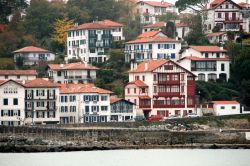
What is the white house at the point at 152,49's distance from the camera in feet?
456

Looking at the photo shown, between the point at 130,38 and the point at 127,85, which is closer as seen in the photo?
the point at 127,85

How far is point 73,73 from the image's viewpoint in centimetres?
13275

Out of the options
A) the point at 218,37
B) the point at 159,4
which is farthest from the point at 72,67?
the point at 159,4

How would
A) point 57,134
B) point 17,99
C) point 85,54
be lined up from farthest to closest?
point 85,54, point 17,99, point 57,134

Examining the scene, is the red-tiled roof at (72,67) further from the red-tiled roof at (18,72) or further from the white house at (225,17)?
the white house at (225,17)

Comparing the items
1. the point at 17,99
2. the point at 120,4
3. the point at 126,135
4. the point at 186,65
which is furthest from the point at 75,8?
the point at 126,135

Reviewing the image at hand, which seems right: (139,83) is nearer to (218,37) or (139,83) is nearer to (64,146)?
(218,37)

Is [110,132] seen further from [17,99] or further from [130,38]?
[130,38]

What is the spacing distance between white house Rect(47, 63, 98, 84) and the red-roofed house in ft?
108

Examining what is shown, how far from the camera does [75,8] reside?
15762 centimetres

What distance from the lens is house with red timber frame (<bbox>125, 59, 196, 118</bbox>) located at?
127 meters

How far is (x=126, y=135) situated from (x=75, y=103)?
42.4ft

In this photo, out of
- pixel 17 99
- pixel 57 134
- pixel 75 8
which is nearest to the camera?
pixel 57 134

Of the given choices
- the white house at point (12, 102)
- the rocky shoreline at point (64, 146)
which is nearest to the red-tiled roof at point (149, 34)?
the white house at point (12, 102)
